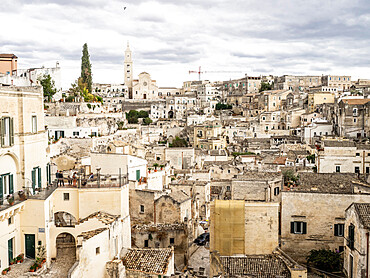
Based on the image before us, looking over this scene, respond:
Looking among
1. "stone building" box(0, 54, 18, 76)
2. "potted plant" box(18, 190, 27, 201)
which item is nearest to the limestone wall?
"potted plant" box(18, 190, 27, 201)

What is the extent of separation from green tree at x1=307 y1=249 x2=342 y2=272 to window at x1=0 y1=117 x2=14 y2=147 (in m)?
14.4

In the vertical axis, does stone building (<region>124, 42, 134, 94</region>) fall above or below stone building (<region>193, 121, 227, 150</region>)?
above

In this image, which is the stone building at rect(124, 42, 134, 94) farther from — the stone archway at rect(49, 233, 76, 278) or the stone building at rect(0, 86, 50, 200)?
the stone archway at rect(49, 233, 76, 278)

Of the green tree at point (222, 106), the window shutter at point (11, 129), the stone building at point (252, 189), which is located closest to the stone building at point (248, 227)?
the stone building at point (252, 189)

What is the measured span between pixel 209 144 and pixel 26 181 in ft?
157

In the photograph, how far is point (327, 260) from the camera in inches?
709

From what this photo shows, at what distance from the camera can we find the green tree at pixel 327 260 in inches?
709

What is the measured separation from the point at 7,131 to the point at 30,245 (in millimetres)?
4771

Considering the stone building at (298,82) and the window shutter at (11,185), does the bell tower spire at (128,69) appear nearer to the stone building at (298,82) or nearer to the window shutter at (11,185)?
the stone building at (298,82)

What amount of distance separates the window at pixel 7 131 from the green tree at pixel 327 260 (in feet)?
47.2

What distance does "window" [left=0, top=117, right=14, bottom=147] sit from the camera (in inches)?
625

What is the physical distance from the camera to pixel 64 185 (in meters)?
18.4

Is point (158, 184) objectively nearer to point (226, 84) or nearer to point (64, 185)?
point (64, 185)

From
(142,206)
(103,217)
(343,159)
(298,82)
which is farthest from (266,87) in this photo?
(103,217)
